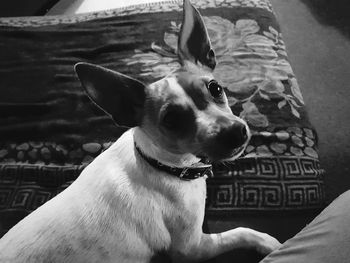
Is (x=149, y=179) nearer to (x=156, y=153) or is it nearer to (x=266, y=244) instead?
(x=156, y=153)

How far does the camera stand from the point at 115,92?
1.23 metres

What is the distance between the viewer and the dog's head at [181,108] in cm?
120

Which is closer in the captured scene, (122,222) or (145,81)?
(122,222)

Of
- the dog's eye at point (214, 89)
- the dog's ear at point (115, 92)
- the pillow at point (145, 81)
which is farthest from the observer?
the pillow at point (145, 81)

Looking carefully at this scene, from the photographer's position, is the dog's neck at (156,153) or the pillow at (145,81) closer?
the dog's neck at (156,153)

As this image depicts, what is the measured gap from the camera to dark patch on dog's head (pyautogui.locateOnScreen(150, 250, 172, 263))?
4.60ft

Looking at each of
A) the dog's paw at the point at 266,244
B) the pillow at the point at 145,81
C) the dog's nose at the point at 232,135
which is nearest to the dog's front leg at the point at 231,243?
the dog's paw at the point at 266,244

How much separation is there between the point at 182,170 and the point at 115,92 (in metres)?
0.35

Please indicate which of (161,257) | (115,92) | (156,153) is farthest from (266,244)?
(115,92)

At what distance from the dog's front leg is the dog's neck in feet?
1.02

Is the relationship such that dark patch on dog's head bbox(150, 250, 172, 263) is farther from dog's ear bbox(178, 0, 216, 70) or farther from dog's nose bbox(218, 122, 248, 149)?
dog's ear bbox(178, 0, 216, 70)

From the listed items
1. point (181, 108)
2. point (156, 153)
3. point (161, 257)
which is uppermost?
point (181, 108)

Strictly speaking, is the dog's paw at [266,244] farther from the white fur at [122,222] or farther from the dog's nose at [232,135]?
the dog's nose at [232,135]

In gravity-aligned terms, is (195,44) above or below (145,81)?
above
